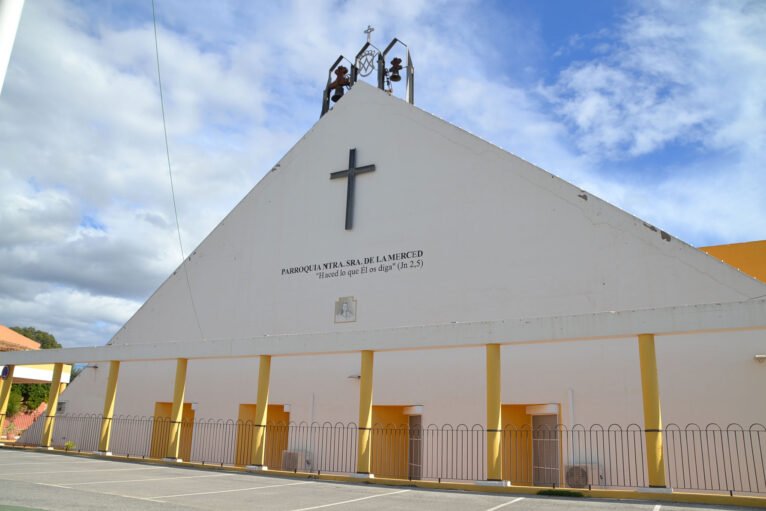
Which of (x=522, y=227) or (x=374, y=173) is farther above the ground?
(x=374, y=173)

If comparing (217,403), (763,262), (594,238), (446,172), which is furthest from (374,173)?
(763,262)

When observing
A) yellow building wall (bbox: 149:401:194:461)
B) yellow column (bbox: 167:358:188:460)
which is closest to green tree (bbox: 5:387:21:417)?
yellow building wall (bbox: 149:401:194:461)

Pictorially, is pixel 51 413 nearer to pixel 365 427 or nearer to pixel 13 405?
pixel 365 427

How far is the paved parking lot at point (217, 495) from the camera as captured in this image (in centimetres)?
830

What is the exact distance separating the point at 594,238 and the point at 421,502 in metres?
7.31

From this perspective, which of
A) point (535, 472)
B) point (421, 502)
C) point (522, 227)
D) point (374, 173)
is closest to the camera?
point (421, 502)

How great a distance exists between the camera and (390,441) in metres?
15.4

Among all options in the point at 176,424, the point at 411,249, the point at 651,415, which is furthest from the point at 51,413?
the point at 651,415

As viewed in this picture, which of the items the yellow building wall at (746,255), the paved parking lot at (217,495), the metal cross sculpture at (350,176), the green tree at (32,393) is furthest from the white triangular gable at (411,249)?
the green tree at (32,393)

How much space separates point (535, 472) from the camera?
13.9 metres

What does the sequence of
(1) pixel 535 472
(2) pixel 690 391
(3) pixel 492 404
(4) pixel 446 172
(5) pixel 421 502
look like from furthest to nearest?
1. (4) pixel 446 172
2. (1) pixel 535 472
3. (2) pixel 690 391
4. (3) pixel 492 404
5. (5) pixel 421 502

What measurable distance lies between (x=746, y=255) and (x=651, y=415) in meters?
9.60

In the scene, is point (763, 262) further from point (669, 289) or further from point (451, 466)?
point (451, 466)

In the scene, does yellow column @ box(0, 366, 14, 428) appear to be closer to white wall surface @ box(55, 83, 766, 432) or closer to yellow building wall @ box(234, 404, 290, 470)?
white wall surface @ box(55, 83, 766, 432)
